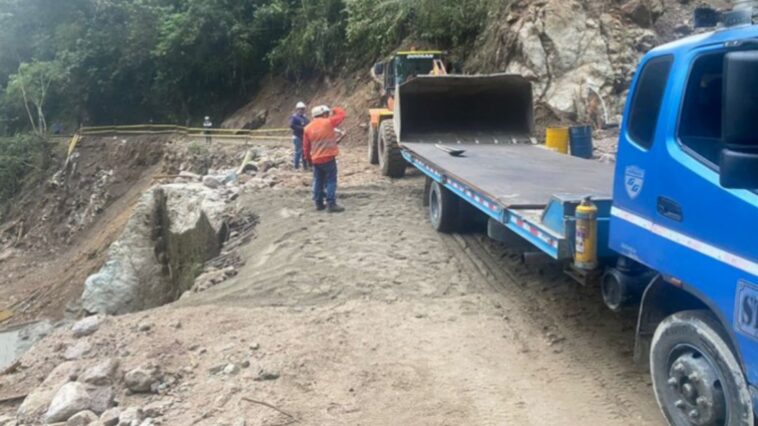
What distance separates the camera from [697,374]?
390 cm

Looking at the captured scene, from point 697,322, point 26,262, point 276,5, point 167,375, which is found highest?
point 276,5

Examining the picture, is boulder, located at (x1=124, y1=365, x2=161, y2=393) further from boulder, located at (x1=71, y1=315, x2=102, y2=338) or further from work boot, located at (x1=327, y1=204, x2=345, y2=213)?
work boot, located at (x1=327, y1=204, x2=345, y2=213)

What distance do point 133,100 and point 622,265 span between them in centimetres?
3386

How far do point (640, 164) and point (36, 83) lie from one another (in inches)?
1379

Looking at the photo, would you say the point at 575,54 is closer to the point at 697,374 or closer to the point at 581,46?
the point at 581,46

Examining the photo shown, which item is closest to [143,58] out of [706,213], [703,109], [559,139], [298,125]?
[298,125]

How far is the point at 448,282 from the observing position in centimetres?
765

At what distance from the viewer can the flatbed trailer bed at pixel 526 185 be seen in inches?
204

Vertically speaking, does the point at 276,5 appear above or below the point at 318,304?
above

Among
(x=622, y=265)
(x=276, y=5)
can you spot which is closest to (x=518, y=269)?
(x=622, y=265)

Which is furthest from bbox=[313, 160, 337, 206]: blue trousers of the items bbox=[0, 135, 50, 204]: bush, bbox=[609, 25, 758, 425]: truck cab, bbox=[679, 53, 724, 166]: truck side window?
bbox=[0, 135, 50, 204]: bush

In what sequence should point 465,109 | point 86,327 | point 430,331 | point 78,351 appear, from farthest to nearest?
1. point 465,109
2. point 86,327
3. point 78,351
4. point 430,331

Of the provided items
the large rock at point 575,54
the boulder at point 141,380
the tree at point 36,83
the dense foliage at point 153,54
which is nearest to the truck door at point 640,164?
the boulder at point 141,380

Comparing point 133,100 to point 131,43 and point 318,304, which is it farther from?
point 318,304
